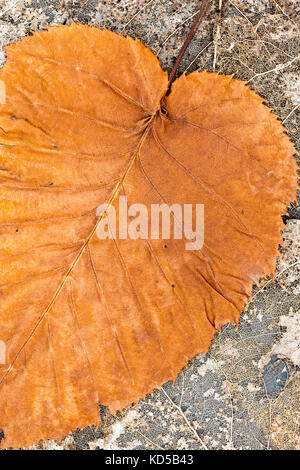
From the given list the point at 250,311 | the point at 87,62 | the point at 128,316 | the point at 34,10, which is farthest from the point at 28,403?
the point at 34,10

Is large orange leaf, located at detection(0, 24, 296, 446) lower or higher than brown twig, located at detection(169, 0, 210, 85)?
lower

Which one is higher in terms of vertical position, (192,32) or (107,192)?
(192,32)

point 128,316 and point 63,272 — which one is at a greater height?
point 63,272

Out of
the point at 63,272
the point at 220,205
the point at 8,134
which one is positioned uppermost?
the point at 8,134

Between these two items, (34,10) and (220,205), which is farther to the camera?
(34,10)

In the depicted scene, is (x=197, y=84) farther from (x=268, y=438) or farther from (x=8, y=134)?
(x=268, y=438)

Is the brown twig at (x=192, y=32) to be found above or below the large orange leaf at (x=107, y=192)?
above

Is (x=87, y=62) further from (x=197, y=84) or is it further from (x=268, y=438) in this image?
(x=268, y=438)
